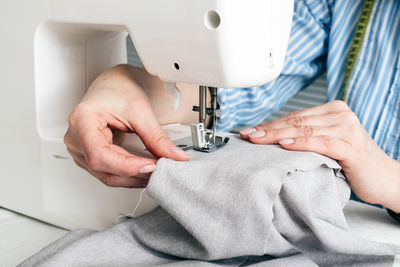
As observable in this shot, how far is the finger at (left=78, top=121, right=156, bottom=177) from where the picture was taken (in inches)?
30.8

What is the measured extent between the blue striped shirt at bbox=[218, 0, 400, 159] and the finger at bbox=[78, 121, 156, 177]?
0.56 metres

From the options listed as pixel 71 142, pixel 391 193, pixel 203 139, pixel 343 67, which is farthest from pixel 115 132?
pixel 343 67

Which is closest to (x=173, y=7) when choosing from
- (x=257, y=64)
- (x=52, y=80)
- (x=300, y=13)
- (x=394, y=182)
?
(x=257, y=64)

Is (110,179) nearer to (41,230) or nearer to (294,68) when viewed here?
(41,230)

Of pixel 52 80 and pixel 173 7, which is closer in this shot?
pixel 173 7

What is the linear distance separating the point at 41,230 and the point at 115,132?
255 mm

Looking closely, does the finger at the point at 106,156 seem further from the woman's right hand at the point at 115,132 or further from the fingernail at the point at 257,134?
the fingernail at the point at 257,134

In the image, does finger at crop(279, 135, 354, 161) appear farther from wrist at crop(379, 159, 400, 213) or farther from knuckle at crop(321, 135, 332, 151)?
wrist at crop(379, 159, 400, 213)

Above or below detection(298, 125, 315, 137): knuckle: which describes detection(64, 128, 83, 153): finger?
below

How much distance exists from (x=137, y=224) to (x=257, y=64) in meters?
0.31

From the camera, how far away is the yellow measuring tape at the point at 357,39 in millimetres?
1451

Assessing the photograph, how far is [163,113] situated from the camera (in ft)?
3.66

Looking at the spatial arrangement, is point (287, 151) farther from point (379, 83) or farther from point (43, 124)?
point (379, 83)

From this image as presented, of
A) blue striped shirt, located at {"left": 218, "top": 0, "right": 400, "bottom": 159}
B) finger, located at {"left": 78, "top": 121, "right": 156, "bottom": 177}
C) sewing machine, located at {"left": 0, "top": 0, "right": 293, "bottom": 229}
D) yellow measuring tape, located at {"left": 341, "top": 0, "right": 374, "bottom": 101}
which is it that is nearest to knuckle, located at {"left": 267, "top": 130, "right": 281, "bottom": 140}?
sewing machine, located at {"left": 0, "top": 0, "right": 293, "bottom": 229}
